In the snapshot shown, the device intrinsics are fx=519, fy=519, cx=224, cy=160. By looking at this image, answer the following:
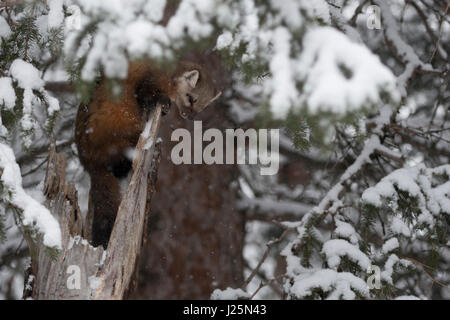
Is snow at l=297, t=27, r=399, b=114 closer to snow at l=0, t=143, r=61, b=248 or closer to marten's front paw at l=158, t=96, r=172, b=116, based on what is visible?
snow at l=0, t=143, r=61, b=248

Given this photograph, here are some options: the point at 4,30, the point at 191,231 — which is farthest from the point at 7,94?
the point at 191,231

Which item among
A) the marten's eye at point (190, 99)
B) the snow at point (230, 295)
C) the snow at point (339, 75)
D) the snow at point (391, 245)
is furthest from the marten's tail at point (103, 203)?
the snow at point (339, 75)

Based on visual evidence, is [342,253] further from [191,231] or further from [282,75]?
[191,231]

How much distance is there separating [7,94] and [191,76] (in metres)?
1.70

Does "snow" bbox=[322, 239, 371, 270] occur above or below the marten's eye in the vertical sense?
below

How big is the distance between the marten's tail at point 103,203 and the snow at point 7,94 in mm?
1078

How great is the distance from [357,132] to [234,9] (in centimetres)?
79

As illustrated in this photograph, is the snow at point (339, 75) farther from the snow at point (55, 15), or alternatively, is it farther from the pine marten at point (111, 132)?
the pine marten at point (111, 132)

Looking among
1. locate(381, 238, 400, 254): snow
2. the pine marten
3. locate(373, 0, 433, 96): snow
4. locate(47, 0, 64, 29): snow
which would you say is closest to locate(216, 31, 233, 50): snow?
locate(47, 0, 64, 29): snow

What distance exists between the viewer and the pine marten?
10.9 feet

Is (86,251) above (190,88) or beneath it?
beneath

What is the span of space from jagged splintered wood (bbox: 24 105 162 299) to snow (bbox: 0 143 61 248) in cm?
13

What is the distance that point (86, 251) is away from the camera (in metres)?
2.51

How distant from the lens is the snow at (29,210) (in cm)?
205
